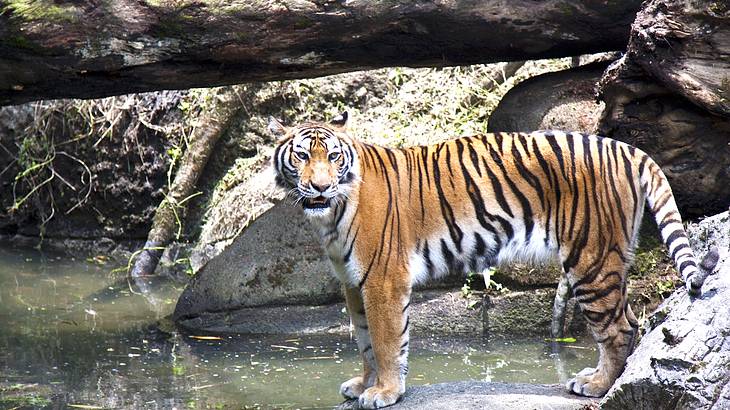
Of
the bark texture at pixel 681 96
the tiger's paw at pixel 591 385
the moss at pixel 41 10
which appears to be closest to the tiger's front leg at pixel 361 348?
the tiger's paw at pixel 591 385

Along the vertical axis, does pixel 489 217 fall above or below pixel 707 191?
above

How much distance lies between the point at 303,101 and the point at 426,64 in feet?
10.8

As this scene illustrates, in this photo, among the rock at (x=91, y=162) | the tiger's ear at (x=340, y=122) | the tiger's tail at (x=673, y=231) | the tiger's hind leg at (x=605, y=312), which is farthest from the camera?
the rock at (x=91, y=162)

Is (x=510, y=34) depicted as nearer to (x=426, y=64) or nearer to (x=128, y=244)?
(x=426, y=64)

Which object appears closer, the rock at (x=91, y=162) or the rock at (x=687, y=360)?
the rock at (x=687, y=360)

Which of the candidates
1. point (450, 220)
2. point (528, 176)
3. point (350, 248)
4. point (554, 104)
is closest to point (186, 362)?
point (350, 248)

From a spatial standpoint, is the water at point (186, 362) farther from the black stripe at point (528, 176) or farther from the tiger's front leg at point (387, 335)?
the black stripe at point (528, 176)

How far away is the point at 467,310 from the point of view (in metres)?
7.79

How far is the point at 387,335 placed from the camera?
551 cm

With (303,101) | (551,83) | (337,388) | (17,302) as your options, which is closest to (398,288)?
(337,388)

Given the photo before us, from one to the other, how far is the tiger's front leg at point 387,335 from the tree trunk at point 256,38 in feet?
7.77

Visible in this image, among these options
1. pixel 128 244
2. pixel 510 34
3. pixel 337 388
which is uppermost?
pixel 510 34

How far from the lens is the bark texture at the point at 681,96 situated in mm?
6375

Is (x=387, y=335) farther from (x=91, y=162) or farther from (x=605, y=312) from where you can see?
(x=91, y=162)
